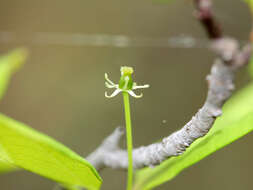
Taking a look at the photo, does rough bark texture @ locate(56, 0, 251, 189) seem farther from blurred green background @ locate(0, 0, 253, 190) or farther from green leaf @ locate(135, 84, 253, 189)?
blurred green background @ locate(0, 0, 253, 190)

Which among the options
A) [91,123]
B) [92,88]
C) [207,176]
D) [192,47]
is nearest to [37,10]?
[92,88]

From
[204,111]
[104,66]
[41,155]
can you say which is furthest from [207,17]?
[104,66]

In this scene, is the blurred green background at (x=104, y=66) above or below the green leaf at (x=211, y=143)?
above

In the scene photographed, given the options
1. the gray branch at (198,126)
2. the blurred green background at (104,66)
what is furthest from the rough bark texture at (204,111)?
the blurred green background at (104,66)

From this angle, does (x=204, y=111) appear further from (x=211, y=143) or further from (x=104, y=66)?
(x=104, y=66)

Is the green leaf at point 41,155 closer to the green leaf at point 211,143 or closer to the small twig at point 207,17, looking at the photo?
the green leaf at point 211,143
